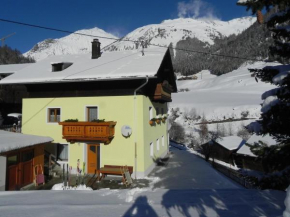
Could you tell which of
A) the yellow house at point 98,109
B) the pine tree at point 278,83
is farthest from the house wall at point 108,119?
the pine tree at point 278,83

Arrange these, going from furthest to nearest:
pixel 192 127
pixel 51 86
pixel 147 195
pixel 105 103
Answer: pixel 192 127, pixel 51 86, pixel 105 103, pixel 147 195

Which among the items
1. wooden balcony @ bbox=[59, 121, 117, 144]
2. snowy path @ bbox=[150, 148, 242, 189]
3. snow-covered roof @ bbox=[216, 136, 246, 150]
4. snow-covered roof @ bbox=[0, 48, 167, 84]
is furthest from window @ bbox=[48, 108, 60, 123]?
snow-covered roof @ bbox=[216, 136, 246, 150]

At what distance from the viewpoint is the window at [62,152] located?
15000 millimetres

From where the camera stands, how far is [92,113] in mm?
14328

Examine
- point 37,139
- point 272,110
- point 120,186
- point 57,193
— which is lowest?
point 120,186

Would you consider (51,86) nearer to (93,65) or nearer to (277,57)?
(93,65)

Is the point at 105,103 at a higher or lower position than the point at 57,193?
higher

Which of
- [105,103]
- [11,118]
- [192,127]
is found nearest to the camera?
[105,103]

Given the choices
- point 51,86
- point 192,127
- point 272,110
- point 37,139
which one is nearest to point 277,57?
point 272,110

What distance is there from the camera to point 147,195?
5.86 m

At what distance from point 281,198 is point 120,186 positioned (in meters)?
8.14

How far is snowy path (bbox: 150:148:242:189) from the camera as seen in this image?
38.3 ft

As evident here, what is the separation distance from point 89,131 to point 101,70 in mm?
3928

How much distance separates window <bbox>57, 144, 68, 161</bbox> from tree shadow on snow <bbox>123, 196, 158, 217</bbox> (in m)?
10.8
